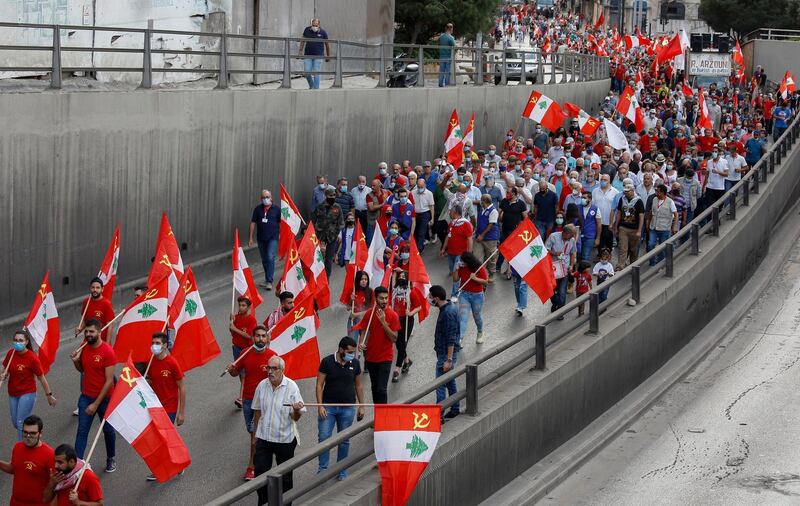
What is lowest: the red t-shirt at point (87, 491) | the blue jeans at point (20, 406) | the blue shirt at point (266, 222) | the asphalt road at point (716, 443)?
the asphalt road at point (716, 443)

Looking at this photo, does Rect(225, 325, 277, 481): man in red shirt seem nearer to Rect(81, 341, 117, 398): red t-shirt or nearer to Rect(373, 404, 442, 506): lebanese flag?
Rect(81, 341, 117, 398): red t-shirt

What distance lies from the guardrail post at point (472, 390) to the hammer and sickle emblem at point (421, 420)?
2019 mm

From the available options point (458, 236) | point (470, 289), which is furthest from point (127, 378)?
point (458, 236)

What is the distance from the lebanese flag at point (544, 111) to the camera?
91.8 feet

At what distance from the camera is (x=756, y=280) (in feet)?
79.7

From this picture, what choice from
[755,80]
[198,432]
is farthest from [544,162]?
[755,80]

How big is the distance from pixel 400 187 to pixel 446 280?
1655 millimetres

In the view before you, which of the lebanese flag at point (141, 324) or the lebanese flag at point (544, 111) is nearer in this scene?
the lebanese flag at point (141, 324)

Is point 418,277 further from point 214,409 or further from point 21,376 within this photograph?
point 21,376

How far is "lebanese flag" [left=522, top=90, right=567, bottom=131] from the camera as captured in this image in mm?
27969

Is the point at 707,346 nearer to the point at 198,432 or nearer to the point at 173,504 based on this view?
the point at 198,432

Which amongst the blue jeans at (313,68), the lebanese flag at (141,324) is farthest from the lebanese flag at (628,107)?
the lebanese flag at (141,324)

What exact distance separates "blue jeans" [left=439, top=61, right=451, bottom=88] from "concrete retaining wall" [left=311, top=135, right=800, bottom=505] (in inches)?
379

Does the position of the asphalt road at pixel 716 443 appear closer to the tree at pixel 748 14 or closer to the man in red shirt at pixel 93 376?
the man in red shirt at pixel 93 376
